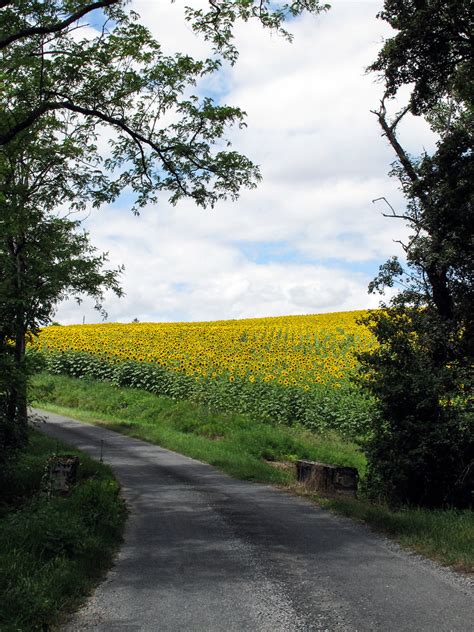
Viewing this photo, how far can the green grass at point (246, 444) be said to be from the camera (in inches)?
338

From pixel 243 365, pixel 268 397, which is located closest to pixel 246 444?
pixel 268 397

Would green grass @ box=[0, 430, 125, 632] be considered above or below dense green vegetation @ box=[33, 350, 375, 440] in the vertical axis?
below

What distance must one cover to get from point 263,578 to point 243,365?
19714 mm

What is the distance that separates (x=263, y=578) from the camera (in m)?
6.77

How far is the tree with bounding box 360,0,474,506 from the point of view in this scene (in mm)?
Result: 11906

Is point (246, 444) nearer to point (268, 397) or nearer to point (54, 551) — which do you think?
point (268, 397)

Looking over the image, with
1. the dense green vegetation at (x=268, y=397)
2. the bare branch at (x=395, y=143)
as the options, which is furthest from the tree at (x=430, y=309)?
the dense green vegetation at (x=268, y=397)

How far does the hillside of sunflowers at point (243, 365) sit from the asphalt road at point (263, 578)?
6152mm

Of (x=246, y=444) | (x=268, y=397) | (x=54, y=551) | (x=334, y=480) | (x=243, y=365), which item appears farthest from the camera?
(x=243, y=365)

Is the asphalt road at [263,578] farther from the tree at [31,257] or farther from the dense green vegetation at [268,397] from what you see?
the dense green vegetation at [268,397]

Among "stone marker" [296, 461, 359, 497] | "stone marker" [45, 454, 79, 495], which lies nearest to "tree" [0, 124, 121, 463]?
"stone marker" [45, 454, 79, 495]

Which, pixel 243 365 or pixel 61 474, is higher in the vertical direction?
pixel 243 365

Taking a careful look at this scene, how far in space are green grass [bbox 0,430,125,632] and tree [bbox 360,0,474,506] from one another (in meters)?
5.64

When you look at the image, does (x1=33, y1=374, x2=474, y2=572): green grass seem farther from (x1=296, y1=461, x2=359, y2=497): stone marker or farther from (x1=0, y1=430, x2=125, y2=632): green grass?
(x1=0, y1=430, x2=125, y2=632): green grass
